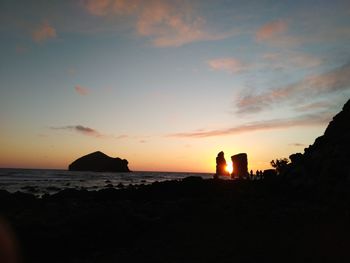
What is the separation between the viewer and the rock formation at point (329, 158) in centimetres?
2495

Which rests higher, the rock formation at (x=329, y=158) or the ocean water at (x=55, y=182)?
the rock formation at (x=329, y=158)

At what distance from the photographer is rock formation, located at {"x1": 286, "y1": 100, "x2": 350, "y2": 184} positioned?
25.0 m

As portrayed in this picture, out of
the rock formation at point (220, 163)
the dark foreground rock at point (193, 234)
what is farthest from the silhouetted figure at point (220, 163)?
the dark foreground rock at point (193, 234)

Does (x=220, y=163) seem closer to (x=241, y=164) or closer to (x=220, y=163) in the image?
(x=220, y=163)

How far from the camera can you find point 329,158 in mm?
26938

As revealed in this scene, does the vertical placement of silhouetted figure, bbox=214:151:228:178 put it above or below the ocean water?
above

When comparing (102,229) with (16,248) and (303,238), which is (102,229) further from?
(303,238)

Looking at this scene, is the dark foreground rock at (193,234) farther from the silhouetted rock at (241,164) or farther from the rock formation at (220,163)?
the rock formation at (220,163)

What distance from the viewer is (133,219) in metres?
15.4

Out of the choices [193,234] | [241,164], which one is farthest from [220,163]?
[193,234]

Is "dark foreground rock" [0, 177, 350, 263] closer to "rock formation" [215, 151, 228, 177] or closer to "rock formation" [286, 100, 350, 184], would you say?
"rock formation" [286, 100, 350, 184]

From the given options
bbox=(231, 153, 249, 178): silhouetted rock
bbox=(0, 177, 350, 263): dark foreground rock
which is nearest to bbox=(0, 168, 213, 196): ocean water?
bbox=(231, 153, 249, 178): silhouetted rock

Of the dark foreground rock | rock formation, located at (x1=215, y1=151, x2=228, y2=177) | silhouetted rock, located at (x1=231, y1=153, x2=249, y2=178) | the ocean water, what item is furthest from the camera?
rock formation, located at (x1=215, y1=151, x2=228, y2=177)

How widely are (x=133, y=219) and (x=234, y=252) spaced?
18.5ft
